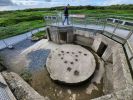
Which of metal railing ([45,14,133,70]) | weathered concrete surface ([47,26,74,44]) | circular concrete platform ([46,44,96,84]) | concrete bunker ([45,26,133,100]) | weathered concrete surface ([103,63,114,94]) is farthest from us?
weathered concrete surface ([47,26,74,44])

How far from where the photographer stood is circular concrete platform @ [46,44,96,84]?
7.57 m

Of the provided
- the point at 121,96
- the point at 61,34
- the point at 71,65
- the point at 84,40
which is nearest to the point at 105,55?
the point at 71,65

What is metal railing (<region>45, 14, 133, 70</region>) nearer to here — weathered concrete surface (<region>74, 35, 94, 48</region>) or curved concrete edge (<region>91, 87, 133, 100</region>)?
weathered concrete surface (<region>74, 35, 94, 48</region>)

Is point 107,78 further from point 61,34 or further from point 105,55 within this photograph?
point 61,34

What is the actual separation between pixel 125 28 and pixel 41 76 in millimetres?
6073

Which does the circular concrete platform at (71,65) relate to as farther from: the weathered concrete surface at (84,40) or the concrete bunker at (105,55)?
the weathered concrete surface at (84,40)

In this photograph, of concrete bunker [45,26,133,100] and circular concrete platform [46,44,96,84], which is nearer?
concrete bunker [45,26,133,100]

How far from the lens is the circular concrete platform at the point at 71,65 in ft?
24.8

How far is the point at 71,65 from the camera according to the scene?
853 cm

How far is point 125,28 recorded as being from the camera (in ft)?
26.1

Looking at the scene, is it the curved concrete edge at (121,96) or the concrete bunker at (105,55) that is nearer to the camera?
the curved concrete edge at (121,96)

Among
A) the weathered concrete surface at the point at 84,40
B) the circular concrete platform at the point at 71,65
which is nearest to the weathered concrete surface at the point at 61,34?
the weathered concrete surface at the point at 84,40

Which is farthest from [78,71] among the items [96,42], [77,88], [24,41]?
[24,41]

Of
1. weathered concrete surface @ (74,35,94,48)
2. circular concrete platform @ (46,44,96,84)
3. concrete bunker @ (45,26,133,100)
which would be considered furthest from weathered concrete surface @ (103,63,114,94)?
weathered concrete surface @ (74,35,94,48)
